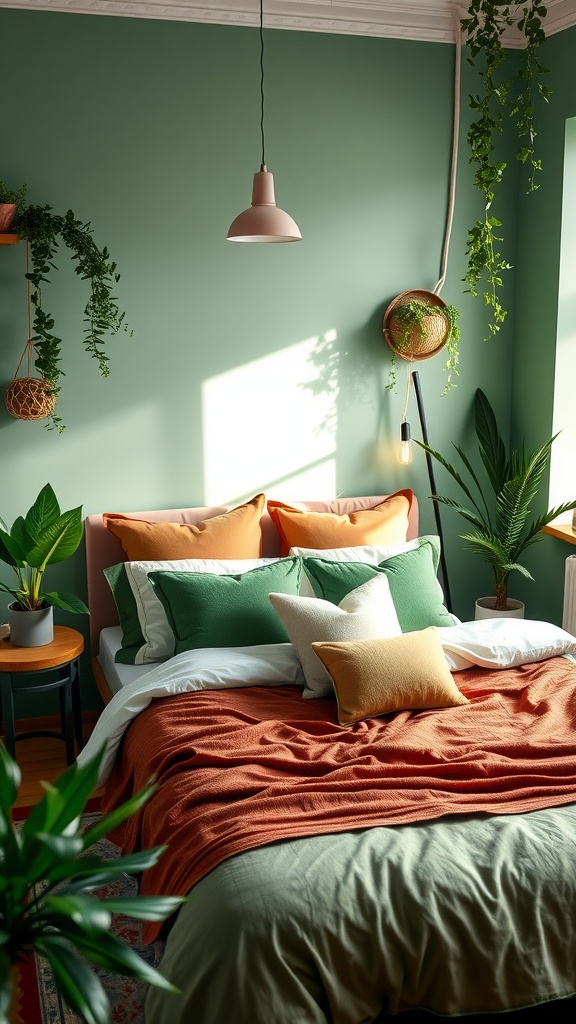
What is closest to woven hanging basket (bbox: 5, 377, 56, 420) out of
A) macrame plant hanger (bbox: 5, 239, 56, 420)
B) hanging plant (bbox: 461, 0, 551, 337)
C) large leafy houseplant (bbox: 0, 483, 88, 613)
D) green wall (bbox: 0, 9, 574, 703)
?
macrame plant hanger (bbox: 5, 239, 56, 420)

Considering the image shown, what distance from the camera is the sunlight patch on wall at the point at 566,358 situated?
4.37 m

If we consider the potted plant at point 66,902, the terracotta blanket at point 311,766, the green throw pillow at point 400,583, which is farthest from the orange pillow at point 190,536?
the potted plant at point 66,902

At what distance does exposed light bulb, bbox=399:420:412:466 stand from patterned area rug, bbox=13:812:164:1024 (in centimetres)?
249

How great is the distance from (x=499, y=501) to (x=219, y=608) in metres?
1.56

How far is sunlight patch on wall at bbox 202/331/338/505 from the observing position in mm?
4387

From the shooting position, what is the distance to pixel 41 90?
3.92 m

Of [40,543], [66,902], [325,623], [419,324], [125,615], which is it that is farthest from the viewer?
Result: [419,324]

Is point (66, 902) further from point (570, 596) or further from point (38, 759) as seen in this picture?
point (570, 596)

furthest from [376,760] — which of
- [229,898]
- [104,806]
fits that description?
[104,806]

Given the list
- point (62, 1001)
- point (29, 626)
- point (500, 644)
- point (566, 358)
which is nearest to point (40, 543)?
point (29, 626)

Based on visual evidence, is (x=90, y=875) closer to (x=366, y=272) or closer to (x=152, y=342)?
(x=152, y=342)

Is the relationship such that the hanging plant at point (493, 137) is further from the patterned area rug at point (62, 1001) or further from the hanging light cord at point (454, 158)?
the patterned area rug at point (62, 1001)

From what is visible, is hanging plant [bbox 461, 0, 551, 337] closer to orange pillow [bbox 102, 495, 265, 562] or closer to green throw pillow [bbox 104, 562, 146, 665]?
orange pillow [bbox 102, 495, 265, 562]

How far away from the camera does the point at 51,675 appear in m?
4.12
